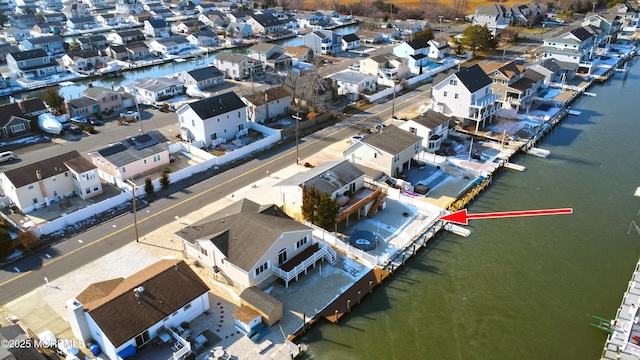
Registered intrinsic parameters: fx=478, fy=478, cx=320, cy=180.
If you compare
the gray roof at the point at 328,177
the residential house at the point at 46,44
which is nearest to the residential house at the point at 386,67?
the gray roof at the point at 328,177

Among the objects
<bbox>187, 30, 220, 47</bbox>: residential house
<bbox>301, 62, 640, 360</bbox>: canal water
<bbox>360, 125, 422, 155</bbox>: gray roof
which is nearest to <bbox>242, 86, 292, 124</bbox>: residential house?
<bbox>360, 125, 422, 155</bbox>: gray roof

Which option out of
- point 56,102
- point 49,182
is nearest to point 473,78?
point 49,182

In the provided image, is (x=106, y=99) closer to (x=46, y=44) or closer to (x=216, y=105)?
(x=216, y=105)

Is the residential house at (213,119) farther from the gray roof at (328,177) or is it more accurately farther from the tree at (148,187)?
the gray roof at (328,177)

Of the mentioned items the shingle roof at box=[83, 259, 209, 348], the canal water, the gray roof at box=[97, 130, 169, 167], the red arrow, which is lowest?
the canal water

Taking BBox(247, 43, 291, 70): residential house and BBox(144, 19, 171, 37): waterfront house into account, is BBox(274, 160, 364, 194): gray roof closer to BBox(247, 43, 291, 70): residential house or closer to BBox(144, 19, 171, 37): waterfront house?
BBox(247, 43, 291, 70): residential house

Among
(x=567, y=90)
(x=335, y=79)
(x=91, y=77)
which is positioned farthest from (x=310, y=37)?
(x=567, y=90)

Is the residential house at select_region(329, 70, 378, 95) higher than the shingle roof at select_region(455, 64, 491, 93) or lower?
lower
